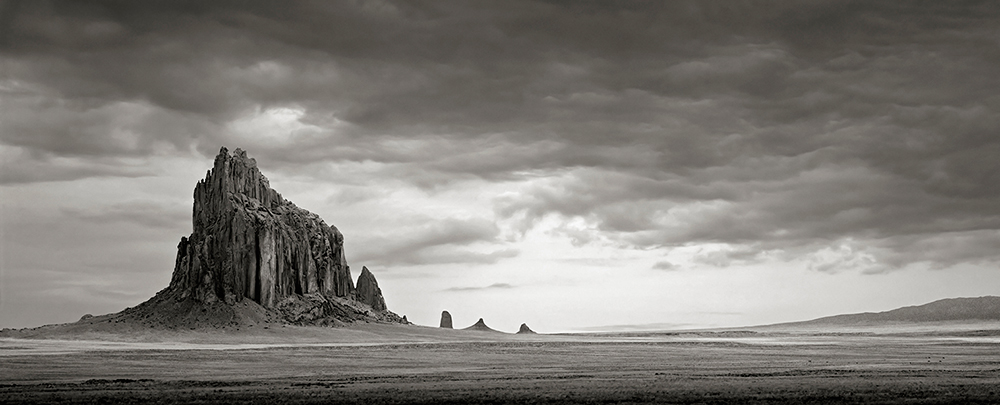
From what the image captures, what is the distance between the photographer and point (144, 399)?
39844 millimetres

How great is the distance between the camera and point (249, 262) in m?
155

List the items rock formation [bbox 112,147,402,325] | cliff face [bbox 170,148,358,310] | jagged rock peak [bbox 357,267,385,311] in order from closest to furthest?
rock formation [bbox 112,147,402,325], cliff face [bbox 170,148,358,310], jagged rock peak [bbox 357,267,385,311]

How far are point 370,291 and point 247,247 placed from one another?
43.2 m

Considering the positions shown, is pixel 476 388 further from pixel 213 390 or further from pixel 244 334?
pixel 244 334

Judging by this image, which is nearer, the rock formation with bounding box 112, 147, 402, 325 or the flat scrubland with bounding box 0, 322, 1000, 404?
the flat scrubland with bounding box 0, 322, 1000, 404

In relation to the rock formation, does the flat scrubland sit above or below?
below

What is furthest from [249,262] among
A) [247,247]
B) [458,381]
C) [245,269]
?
[458,381]

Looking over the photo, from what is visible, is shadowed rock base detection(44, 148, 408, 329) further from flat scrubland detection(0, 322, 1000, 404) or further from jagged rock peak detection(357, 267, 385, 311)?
flat scrubland detection(0, 322, 1000, 404)

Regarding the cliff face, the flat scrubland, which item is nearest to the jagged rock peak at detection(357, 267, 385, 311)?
the cliff face

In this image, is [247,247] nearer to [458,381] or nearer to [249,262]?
[249,262]

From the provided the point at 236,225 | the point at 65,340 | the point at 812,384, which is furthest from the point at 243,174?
the point at 812,384

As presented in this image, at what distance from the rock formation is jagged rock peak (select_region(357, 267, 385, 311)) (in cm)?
1298

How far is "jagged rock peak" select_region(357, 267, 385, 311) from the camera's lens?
628ft

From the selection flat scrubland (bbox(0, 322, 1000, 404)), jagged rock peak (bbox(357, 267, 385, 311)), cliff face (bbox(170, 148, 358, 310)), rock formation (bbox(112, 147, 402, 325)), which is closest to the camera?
flat scrubland (bbox(0, 322, 1000, 404))
